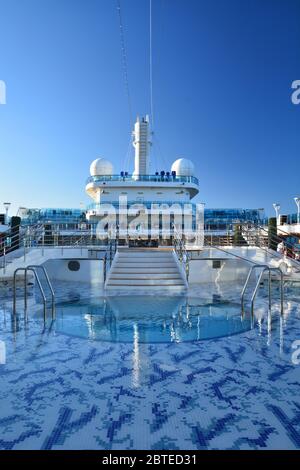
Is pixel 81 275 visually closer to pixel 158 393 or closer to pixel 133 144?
pixel 158 393

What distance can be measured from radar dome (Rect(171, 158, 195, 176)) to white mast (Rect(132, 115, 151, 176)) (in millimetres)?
2420

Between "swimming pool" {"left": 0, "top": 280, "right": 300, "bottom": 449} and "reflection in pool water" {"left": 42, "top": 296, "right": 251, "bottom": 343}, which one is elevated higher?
"swimming pool" {"left": 0, "top": 280, "right": 300, "bottom": 449}

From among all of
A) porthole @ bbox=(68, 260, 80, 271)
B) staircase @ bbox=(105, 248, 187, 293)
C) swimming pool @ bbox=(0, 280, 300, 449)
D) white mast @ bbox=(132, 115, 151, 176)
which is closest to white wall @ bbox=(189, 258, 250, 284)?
staircase @ bbox=(105, 248, 187, 293)

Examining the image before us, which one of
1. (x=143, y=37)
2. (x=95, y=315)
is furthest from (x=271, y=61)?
(x=95, y=315)

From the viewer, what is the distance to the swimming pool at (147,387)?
251 centimetres

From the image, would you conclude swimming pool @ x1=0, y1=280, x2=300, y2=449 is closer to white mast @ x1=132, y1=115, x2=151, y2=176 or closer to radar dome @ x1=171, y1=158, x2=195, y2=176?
white mast @ x1=132, y1=115, x2=151, y2=176

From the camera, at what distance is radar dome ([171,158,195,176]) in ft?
86.6

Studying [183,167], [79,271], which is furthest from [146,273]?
[183,167]

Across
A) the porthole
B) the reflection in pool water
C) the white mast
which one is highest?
the white mast

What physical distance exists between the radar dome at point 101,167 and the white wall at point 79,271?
14.1 meters

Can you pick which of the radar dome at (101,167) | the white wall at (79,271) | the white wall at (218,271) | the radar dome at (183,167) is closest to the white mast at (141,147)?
the radar dome at (101,167)

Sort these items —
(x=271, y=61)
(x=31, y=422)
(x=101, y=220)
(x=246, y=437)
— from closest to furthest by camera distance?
1. (x=246, y=437)
2. (x=31, y=422)
3. (x=271, y=61)
4. (x=101, y=220)

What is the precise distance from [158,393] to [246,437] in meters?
1.03

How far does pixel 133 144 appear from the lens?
26.9 metres
